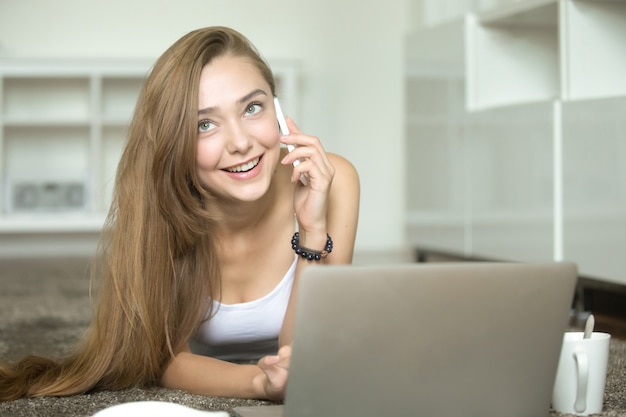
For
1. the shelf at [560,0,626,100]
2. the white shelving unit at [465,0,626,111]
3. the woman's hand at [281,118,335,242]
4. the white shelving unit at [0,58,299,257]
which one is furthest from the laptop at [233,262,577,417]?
the white shelving unit at [0,58,299,257]

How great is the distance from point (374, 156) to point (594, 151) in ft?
8.20

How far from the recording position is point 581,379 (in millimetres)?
1316

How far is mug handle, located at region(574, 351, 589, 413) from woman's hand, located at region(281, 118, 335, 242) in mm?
471

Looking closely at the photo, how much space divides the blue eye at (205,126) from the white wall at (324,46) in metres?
3.27

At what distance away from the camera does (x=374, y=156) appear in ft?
16.0

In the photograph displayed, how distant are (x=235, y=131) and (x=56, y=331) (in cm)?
112

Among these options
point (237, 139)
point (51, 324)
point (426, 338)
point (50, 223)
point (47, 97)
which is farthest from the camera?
point (47, 97)

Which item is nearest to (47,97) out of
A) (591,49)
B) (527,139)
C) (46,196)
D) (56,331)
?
(46,196)

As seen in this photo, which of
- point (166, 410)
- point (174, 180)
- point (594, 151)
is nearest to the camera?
point (166, 410)

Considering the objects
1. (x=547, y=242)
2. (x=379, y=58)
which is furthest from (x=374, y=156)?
(x=547, y=242)

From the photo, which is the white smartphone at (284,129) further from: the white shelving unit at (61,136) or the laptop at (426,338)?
the white shelving unit at (61,136)

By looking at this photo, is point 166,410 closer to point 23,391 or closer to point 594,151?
point 23,391

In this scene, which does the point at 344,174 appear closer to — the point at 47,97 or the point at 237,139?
the point at 237,139

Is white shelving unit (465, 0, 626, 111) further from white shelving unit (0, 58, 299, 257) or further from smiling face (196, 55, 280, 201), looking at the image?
smiling face (196, 55, 280, 201)
